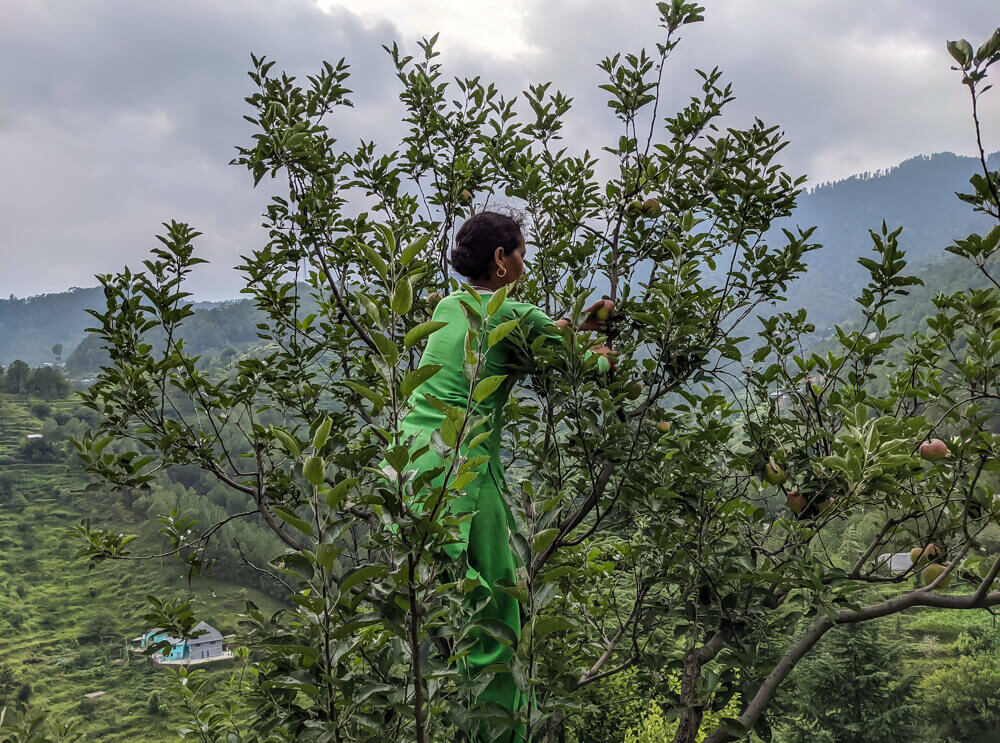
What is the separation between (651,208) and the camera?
2221 millimetres

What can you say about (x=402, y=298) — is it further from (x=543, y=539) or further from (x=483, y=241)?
(x=483, y=241)

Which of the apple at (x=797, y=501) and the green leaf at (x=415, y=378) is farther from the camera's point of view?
the apple at (x=797, y=501)

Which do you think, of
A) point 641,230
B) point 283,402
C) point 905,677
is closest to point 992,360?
point 641,230

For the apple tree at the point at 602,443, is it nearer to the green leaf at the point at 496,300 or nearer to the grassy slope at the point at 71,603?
the green leaf at the point at 496,300

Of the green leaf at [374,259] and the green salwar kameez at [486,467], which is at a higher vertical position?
the green leaf at [374,259]

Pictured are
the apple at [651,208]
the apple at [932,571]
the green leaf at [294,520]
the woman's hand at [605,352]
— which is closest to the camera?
the green leaf at [294,520]

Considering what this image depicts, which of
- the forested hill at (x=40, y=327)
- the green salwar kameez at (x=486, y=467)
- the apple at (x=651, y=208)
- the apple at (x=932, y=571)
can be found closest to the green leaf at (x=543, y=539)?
the green salwar kameez at (x=486, y=467)

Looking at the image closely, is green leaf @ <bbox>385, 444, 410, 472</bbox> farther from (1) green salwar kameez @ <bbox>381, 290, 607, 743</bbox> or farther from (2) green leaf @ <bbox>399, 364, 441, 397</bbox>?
(1) green salwar kameez @ <bbox>381, 290, 607, 743</bbox>

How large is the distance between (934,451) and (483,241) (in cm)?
164

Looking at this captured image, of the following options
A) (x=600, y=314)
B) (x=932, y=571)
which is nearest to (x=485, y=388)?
(x=600, y=314)

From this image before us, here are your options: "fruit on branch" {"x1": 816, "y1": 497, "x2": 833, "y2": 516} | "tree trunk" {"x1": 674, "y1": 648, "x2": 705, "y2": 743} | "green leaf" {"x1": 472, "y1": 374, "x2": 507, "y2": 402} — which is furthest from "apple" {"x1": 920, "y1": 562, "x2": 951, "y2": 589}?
"green leaf" {"x1": 472, "y1": 374, "x2": 507, "y2": 402}

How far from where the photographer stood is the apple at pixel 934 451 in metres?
1.90

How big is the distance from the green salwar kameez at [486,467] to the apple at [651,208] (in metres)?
0.89

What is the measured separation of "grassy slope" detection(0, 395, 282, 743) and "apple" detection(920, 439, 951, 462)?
30.1 meters
